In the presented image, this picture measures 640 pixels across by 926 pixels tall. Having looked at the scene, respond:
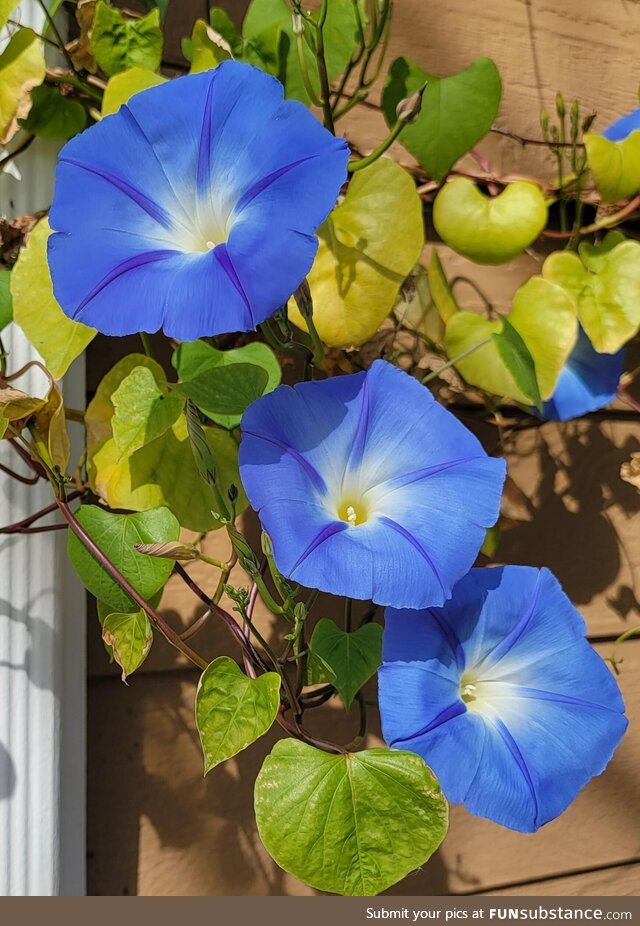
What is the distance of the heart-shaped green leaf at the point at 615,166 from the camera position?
2.34 feet

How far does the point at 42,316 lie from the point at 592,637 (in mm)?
679

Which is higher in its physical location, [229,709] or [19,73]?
[19,73]

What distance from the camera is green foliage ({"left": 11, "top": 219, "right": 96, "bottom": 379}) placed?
605 mm

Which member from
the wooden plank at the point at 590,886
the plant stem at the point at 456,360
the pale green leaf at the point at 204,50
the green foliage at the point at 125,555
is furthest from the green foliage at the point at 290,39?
the wooden plank at the point at 590,886

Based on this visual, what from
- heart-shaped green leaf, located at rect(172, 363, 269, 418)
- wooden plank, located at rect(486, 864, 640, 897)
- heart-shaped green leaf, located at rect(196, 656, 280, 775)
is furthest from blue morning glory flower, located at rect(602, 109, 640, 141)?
wooden plank, located at rect(486, 864, 640, 897)

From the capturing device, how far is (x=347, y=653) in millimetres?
605

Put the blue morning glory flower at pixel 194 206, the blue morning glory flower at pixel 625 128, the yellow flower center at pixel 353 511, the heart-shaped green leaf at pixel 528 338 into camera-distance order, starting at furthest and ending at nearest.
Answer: the blue morning glory flower at pixel 625 128
the heart-shaped green leaf at pixel 528 338
the yellow flower center at pixel 353 511
the blue morning glory flower at pixel 194 206

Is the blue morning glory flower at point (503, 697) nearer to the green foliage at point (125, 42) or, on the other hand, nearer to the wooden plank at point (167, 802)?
the wooden plank at point (167, 802)

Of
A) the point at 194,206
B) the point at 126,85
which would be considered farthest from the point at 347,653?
the point at 126,85

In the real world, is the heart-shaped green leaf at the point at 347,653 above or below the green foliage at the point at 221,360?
below

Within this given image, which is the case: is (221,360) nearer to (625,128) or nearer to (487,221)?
(487,221)

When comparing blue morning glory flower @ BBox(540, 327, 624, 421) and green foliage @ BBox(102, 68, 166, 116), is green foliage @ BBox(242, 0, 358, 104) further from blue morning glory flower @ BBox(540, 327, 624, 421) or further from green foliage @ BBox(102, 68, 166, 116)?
blue morning glory flower @ BBox(540, 327, 624, 421)

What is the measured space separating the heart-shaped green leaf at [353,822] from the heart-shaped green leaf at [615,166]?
545mm

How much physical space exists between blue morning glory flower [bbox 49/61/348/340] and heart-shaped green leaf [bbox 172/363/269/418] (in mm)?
57
